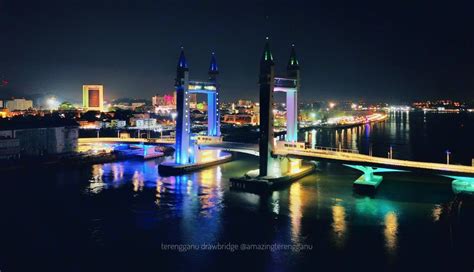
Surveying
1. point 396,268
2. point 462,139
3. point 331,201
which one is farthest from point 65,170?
point 462,139

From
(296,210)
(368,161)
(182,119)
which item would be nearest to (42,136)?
(182,119)

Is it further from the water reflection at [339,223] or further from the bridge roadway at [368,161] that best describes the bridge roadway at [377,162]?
the water reflection at [339,223]

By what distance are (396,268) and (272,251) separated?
2643 mm

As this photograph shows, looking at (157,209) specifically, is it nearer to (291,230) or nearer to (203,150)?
(291,230)

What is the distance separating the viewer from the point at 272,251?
9.91 metres

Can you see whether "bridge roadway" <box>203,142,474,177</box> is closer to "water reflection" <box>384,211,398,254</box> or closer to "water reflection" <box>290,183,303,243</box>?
"water reflection" <box>290,183,303,243</box>

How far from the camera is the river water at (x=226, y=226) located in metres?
9.39

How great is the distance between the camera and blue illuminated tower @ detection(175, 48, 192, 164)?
68.4 ft

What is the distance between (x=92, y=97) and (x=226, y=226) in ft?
218

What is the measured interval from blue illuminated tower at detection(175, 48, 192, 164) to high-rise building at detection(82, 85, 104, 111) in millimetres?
54673

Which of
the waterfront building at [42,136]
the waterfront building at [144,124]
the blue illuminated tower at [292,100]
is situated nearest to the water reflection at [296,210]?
the blue illuminated tower at [292,100]

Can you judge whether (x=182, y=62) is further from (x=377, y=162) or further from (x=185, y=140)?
(x=377, y=162)

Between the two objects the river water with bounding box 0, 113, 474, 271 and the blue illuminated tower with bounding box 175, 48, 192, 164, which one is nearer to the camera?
the river water with bounding box 0, 113, 474, 271

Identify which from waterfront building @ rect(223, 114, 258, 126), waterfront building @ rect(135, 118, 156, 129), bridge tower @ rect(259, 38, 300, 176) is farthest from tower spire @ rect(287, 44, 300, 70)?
waterfront building @ rect(223, 114, 258, 126)
